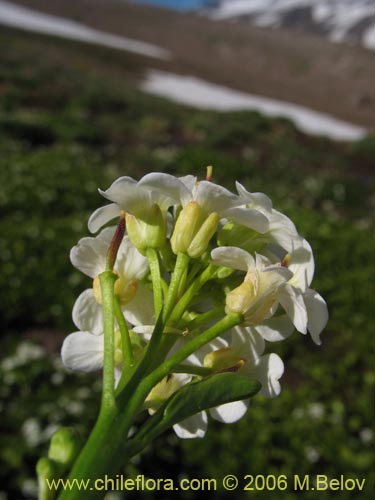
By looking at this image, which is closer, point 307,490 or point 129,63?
point 307,490

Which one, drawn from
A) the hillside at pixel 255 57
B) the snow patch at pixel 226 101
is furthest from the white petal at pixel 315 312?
the hillside at pixel 255 57

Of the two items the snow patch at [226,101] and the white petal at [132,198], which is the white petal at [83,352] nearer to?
the white petal at [132,198]

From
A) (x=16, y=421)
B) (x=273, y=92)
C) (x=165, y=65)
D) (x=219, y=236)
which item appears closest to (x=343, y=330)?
(x=16, y=421)

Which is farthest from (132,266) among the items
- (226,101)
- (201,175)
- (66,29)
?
(66,29)

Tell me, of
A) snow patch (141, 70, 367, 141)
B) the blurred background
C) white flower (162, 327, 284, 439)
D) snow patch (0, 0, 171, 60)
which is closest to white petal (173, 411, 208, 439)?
white flower (162, 327, 284, 439)

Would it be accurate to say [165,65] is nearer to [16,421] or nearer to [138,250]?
[16,421]

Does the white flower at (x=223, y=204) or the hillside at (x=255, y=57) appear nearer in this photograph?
the white flower at (x=223, y=204)

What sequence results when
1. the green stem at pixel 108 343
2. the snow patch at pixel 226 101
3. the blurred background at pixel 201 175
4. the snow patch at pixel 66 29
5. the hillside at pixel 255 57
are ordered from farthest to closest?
the snow patch at pixel 66 29 → the hillside at pixel 255 57 → the snow patch at pixel 226 101 → the blurred background at pixel 201 175 → the green stem at pixel 108 343
